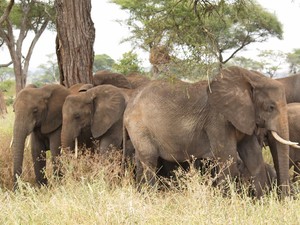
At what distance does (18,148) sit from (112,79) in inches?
69.7

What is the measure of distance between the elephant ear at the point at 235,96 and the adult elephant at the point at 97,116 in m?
1.39

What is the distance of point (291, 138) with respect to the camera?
6211 mm

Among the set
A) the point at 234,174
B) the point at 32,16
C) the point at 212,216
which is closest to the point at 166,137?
the point at 234,174

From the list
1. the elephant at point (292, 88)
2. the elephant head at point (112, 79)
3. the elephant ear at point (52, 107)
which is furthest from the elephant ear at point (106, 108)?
the elephant at point (292, 88)

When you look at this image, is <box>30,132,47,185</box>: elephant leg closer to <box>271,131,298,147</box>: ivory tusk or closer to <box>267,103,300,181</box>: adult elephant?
<box>271,131,298,147</box>: ivory tusk

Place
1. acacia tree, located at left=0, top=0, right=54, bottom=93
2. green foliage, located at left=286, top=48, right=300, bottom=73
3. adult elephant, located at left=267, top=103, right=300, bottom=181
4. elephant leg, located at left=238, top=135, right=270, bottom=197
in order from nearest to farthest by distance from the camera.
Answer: elephant leg, located at left=238, top=135, right=270, bottom=197 < adult elephant, located at left=267, top=103, right=300, bottom=181 < acacia tree, located at left=0, top=0, right=54, bottom=93 < green foliage, located at left=286, top=48, right=300, bottom=73

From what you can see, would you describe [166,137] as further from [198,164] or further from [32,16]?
[32,16]

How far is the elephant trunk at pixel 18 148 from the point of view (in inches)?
227

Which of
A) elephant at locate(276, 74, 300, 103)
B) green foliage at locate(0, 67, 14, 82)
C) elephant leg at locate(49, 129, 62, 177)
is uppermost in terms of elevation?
green foliage at locate(0, 67, 14, 82)

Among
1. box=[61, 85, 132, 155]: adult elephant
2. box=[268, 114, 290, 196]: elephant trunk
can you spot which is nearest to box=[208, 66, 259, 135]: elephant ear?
box=[268, 114, 290, 196]: elephant trunk

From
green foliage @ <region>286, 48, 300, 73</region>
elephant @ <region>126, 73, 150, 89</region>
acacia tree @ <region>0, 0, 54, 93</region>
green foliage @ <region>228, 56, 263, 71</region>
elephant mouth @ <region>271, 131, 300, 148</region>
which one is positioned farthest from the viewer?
green foliage @ <region>286, 48, 300, 73</region>

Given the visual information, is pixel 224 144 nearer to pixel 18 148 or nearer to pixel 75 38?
pixel 18 148

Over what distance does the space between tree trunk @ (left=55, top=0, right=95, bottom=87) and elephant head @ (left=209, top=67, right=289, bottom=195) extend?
8.51ft

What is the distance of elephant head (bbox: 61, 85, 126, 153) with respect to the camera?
5941 mm
